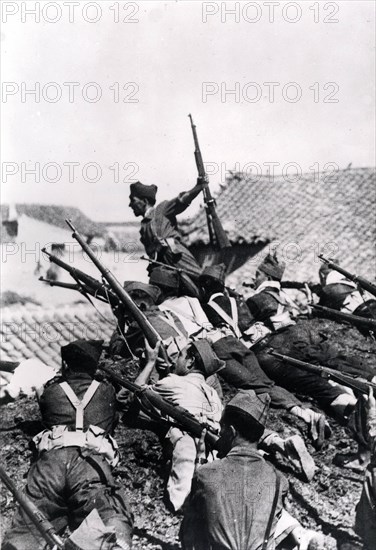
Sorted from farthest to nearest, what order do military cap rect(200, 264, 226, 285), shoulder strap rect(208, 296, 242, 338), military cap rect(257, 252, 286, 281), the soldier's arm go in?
military cap rect(257, 252, 286, 281) < the soldier's arm < military cap rect(200, 264, 226, 285) < shoulder strap rect(208, 296, 242, 338)

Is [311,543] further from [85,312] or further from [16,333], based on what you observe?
[85,312]

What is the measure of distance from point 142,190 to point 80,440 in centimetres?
456

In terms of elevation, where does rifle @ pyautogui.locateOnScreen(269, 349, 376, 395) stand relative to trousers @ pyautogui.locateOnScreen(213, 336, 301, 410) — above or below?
above

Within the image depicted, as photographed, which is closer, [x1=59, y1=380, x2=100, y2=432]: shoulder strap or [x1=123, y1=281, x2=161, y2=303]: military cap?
[x1=59, y1=380, x2=100, y2=432]: shoulder strap

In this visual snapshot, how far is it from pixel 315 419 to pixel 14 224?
59.3 ft

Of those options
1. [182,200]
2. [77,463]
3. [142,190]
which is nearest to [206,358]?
[77,463]

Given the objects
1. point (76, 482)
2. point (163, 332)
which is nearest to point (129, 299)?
point (163, 332)

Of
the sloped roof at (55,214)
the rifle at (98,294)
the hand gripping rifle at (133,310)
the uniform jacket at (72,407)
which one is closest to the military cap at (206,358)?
the hand gripping rifle at (133,310)

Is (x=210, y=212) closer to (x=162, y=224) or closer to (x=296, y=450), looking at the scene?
(x=162, y=224)

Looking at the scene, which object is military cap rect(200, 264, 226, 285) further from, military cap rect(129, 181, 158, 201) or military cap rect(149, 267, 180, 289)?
military cap rect(129, 181, 158, 201)

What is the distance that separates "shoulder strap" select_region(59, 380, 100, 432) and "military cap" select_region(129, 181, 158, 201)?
4063 millimetres

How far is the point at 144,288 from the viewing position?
299 inches

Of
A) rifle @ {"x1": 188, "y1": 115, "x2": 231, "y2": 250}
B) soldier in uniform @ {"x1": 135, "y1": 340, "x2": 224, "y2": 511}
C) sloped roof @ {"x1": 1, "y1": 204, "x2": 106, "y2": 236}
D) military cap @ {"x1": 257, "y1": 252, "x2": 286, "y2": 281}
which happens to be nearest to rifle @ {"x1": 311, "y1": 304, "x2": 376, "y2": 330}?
military cap @ {"x1": 257, "y1": 252, "x2": 286, "y2": 281}

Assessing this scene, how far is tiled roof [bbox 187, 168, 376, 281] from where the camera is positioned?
60.7 ft
